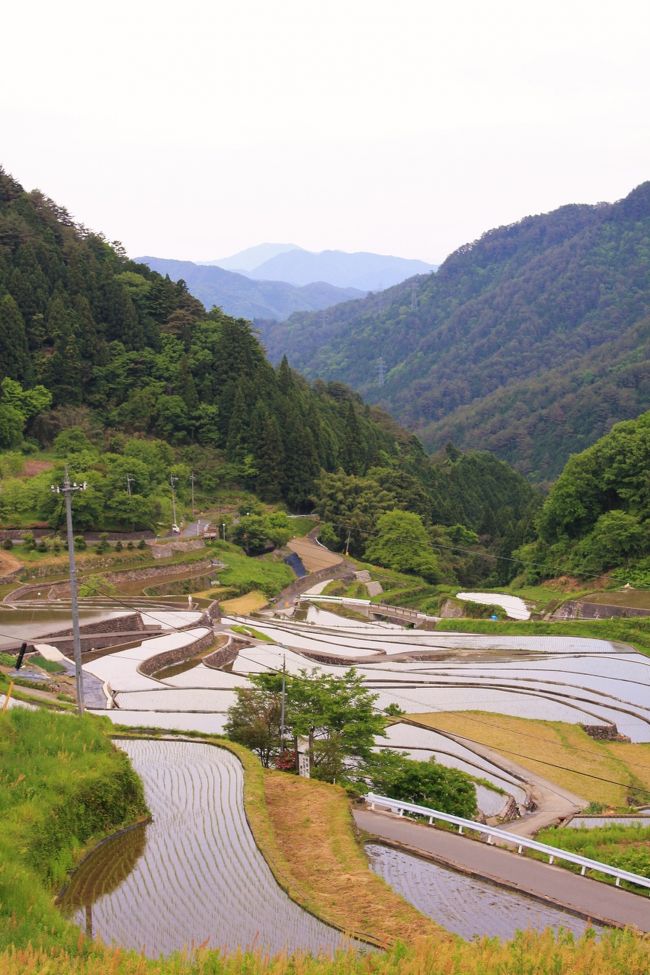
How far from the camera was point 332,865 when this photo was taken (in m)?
11.6

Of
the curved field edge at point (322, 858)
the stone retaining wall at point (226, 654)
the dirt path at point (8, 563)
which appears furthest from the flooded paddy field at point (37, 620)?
the curved field edge at point (322, 858)

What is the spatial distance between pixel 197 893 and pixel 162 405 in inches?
1985

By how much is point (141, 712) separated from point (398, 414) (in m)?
132

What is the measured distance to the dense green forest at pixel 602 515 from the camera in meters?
45.1

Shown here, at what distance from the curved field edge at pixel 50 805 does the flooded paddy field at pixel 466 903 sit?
3768 millimetres

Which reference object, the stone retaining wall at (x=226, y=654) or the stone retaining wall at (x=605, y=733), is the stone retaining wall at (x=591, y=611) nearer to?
the stone retaining wall at (x=605, y=733)

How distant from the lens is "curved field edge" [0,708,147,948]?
8.56 m

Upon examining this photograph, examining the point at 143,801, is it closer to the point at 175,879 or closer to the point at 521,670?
the point at 175,879

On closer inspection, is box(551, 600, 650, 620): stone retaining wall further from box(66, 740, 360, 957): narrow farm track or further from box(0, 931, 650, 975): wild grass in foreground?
box(0, 931, 650, 975): wild grass in foreground

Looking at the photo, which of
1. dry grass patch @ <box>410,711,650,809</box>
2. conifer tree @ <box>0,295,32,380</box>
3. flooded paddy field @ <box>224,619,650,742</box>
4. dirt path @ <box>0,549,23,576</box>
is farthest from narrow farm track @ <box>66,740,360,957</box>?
conifer tree @ <box>0,295,32,380</box>

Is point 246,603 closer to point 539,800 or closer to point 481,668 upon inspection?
point 481,668

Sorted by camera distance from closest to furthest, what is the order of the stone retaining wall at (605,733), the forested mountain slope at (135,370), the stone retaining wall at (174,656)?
1. the stone retaining wall at (605,733)
2. the stone retaining wall at (174,656)
3. the forested mountain slope at (135,370)

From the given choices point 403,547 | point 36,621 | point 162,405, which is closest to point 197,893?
point 36,621

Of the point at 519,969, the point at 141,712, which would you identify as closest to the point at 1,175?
the point at 141,712
